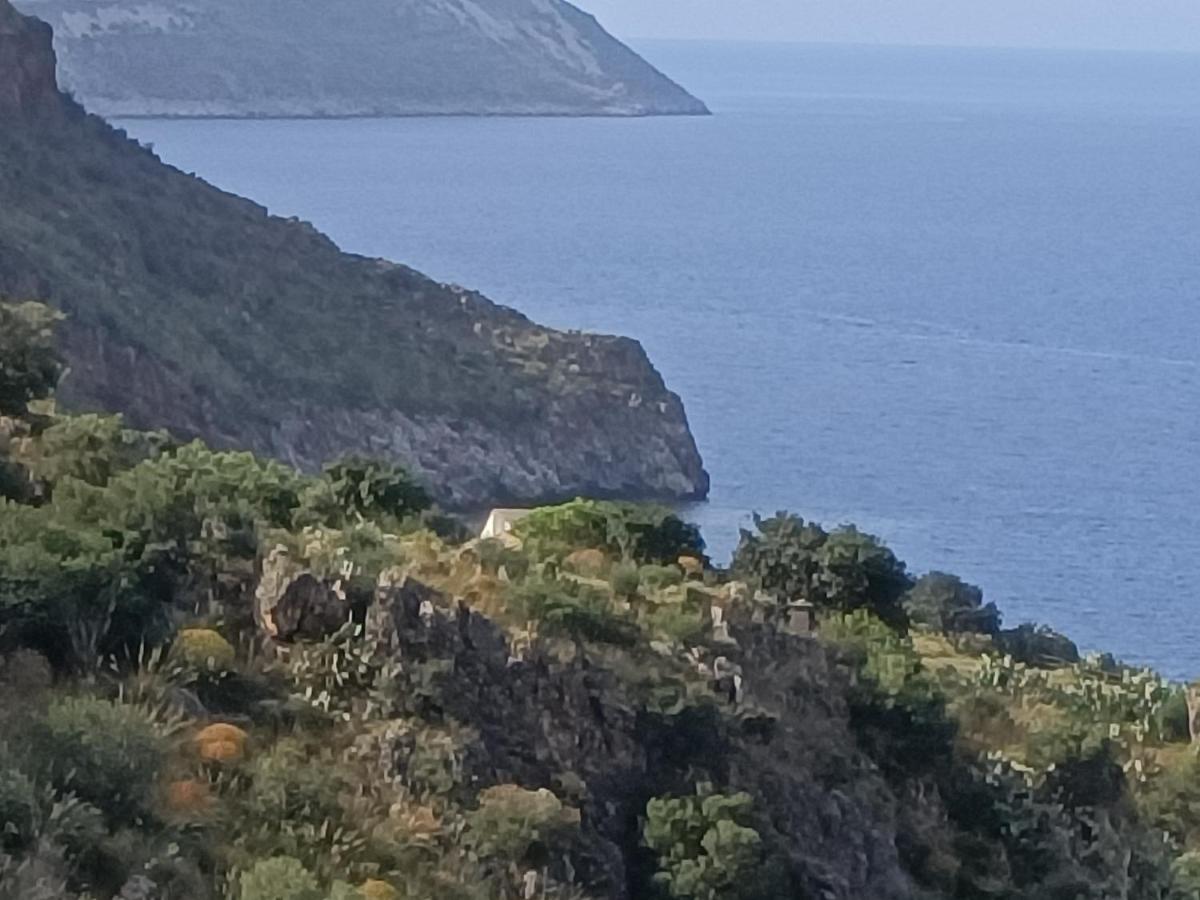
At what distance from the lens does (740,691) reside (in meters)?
15.9

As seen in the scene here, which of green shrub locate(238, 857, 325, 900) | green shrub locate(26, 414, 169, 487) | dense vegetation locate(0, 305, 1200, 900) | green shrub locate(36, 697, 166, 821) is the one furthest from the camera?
green shrub locate(26, 414, 169, 487)

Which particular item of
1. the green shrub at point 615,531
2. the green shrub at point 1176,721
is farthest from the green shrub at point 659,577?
the green shrub at point 1176,721

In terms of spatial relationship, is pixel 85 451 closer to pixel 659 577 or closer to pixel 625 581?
pixel 625 581

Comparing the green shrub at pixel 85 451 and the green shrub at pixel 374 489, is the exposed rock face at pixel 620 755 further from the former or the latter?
the green shrub at pixel 374 489

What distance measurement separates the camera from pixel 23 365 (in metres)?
20.1

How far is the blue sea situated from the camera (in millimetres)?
72062

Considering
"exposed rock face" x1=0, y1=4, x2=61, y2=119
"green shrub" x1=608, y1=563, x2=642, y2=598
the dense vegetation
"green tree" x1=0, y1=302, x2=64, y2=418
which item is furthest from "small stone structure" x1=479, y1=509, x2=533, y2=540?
"exposed rock face" x1=0, y1=4, x2=61, y2=119

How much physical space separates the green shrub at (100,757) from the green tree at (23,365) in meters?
7.17

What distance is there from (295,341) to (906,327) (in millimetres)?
39070

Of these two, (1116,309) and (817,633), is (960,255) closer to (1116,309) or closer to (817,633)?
(1116,309)

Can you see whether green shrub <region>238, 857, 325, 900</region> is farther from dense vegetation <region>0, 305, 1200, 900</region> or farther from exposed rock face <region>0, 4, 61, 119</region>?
exposed rock face <region>0, 4, 61, 119</region>

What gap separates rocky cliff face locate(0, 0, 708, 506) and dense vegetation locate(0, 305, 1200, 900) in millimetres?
Answer: 50825

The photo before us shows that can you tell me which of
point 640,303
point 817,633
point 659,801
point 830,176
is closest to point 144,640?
point 659,801

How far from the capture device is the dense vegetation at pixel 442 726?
41.3ft
